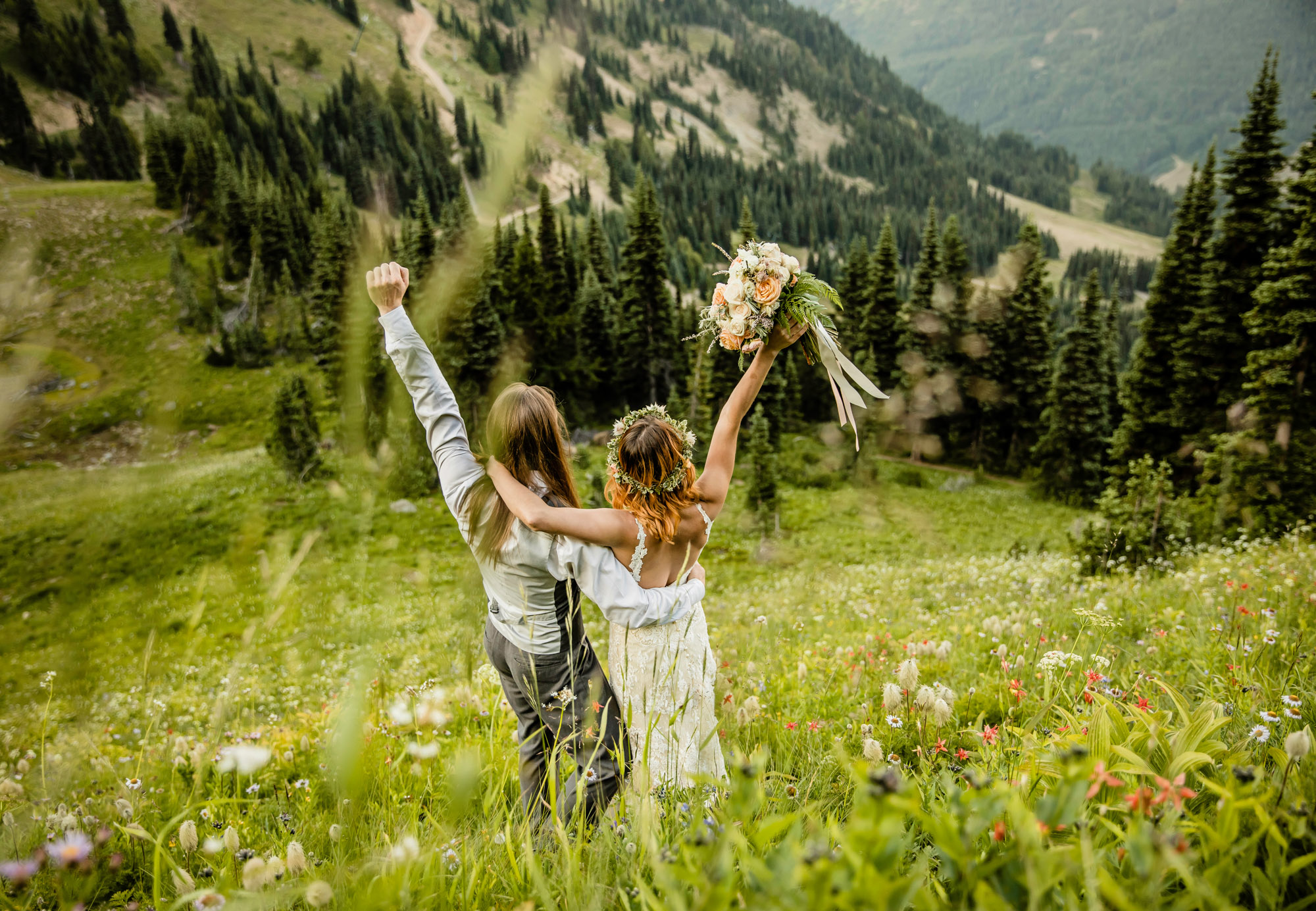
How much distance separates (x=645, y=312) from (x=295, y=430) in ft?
70.8

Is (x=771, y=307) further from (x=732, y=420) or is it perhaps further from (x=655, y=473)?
(x=655, y=473)

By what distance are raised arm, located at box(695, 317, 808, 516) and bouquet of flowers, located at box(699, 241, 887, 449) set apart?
0.25ft

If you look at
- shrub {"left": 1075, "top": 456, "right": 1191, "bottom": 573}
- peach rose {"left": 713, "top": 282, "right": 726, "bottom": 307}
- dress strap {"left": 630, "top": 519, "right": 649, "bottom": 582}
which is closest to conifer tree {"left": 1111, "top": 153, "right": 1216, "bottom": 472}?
shrub {"left": 1075, "top": 456, "right": 1191, "bottom": 573}

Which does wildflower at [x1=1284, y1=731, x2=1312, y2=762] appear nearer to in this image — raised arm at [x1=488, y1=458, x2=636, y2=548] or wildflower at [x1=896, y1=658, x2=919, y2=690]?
wildflower at [x1=896, y1=658, x2=919, y2=690]

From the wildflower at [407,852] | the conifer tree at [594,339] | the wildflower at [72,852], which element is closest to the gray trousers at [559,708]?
the wildflower at [407,852]

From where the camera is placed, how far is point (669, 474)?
11.0 feet

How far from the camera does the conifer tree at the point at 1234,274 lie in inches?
842

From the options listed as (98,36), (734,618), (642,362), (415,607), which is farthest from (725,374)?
(98,36)

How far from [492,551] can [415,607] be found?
14.5 m

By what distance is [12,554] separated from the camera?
78.1ft

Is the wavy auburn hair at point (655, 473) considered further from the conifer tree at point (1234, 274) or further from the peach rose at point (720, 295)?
the conifer tree at point (1234, 274)

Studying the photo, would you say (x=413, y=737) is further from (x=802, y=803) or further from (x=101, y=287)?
(x=101, y=287)

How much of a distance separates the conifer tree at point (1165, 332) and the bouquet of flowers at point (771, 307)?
28704 millimetres

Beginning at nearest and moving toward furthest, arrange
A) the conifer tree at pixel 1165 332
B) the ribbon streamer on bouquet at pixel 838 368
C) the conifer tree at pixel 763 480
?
1. the ribbon streamer on bouquet at pixel 838 368
2. the conifer tree at pixel 763 480
3. the conifer tree at pixel 1165 332
